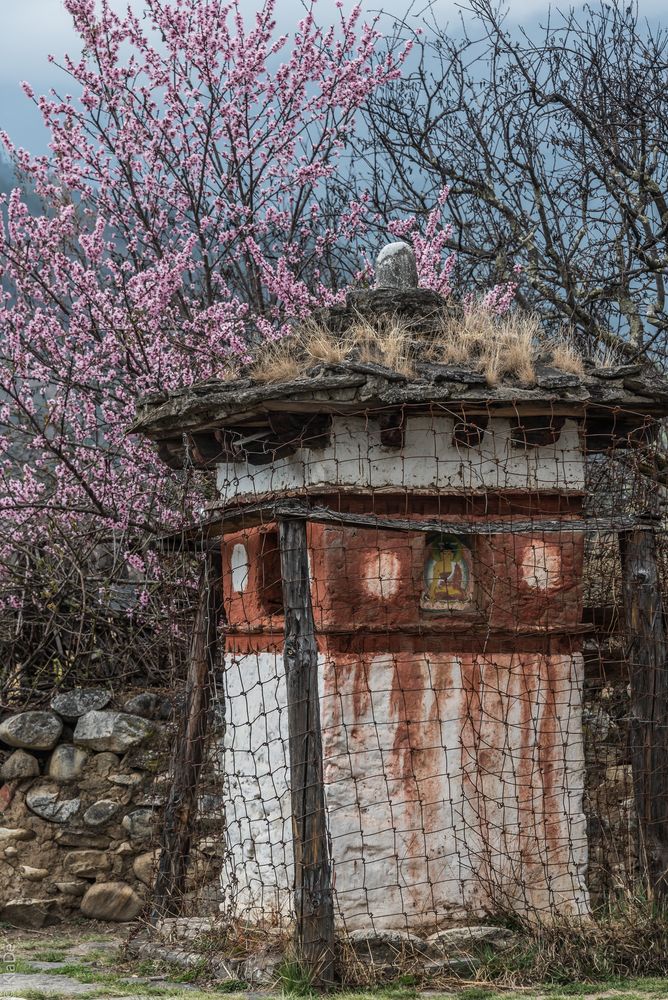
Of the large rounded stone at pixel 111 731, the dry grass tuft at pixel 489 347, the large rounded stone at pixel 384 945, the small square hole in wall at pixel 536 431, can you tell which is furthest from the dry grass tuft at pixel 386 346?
the large rounded stone at pixel 111 731

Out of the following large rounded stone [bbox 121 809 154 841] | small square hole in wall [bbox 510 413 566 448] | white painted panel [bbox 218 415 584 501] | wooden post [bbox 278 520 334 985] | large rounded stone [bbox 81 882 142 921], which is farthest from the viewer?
large rounded stone [bbox 121 809 154 841]

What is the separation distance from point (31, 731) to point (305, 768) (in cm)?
327

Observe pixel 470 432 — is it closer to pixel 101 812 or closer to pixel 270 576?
pixel 270 576

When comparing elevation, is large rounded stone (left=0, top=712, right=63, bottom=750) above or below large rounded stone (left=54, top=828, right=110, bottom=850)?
above

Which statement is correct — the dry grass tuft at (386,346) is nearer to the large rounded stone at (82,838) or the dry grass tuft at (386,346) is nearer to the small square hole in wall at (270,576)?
the small square hole in wall at (270,576)

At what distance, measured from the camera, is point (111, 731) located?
27.4 ft

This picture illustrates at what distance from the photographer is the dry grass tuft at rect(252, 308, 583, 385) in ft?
21.0

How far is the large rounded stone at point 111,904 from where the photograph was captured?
8023 millimetres

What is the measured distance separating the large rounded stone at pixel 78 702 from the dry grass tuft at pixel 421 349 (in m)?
2.97

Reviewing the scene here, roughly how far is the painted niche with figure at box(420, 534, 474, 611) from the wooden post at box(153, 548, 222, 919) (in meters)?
1.59

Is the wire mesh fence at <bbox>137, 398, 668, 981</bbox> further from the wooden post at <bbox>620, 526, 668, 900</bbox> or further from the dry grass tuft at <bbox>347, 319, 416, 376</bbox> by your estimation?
the dry grass tuft at <bbox>347, 319, 416, 376</bbox>

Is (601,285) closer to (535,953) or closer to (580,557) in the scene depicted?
(580,557)

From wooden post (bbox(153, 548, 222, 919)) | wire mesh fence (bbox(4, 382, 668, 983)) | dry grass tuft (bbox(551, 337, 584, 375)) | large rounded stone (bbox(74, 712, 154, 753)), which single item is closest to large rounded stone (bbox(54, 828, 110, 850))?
large rounded stone (bbox(74, 712, 154, 753))

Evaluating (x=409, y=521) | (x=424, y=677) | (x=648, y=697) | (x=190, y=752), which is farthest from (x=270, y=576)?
(x=648, y=697)
